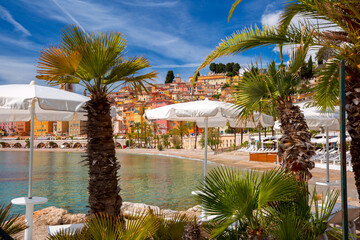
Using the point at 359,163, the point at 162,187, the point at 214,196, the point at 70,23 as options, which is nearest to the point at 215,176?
the point at 214,196

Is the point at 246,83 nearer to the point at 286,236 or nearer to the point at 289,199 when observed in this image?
the point at 289,199

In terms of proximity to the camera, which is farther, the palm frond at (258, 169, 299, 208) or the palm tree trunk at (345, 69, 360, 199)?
the palm tree trunk at (345, 69, 360, 199)

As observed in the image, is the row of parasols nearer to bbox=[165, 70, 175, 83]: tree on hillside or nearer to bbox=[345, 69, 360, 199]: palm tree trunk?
bbox=[345, 69, 360, 199]: palm tree trunk

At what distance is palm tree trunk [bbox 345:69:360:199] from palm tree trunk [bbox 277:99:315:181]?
0.91 m

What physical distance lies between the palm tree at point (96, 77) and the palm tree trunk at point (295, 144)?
2521 mm

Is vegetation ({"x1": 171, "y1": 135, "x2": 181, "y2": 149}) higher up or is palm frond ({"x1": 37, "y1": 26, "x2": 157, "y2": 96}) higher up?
palm frond ({"x1": 37, "y1": 26, "x2": 157, "y2": 96})

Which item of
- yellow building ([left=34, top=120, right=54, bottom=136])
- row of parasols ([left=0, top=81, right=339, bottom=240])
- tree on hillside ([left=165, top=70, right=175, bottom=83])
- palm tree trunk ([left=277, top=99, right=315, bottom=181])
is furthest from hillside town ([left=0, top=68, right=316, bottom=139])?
palm tree trunk ([left=277, top=99, right=315, bottom=181])

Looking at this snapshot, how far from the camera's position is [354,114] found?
371 cm

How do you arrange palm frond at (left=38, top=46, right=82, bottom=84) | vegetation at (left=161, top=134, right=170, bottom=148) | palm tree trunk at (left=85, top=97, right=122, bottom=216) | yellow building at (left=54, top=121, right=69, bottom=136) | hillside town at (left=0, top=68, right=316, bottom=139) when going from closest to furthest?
palm frond at (left=38, top=46, right=82, bottom=84) < palm tree trunk at (left=85, top=97, right=122, bottom=216) < vegetation at (left=161, top=134, right=170, bottom=148) < hillside town at (left=0, top=68, right=316, bottom=139) < yellow building at (left=54, top=121, right=69, bottom=136)

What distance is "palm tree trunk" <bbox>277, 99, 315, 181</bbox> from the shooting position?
4.63 metres

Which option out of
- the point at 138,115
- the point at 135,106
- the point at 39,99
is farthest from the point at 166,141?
the point at 39,99

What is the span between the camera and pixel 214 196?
312 centimetres

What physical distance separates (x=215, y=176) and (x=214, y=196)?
0.20 meters

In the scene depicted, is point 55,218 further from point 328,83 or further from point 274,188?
point 328,83
